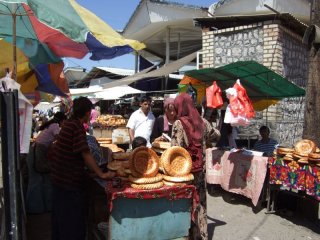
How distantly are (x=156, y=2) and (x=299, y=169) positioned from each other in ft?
26.3

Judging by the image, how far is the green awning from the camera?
20.5 feet

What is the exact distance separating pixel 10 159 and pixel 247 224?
3.88m

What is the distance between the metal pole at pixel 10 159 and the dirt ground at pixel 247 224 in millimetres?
1996

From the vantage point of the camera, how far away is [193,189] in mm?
3539

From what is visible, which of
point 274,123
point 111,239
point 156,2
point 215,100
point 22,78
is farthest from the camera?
point 156,2

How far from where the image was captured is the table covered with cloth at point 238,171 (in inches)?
235

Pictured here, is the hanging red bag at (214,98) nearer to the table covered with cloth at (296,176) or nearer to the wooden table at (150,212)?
the table covered with cloth at (296,176)

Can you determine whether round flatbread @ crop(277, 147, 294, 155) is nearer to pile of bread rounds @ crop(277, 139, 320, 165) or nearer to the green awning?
pile of bread rounds @ crop(277, 139, 320, 165)

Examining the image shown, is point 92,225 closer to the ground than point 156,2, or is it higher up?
closer to the ground

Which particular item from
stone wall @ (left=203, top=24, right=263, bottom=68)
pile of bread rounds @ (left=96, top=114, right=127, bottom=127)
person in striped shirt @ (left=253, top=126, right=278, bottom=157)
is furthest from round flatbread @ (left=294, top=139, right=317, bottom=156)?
pile of bread rounds @ (left=96, top=114, right=127, bottom=127)

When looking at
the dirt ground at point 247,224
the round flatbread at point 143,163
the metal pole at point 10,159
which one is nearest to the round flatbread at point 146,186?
the round flatbread at point 143,163

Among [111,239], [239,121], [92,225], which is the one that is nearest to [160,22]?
[239,121]

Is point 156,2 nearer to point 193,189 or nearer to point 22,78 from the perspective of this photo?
point 22,78

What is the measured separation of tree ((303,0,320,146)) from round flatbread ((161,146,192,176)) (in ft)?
12.0
